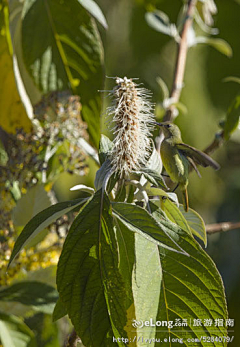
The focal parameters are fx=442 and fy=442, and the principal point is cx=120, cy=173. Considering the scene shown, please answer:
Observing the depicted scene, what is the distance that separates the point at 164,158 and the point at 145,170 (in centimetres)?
6

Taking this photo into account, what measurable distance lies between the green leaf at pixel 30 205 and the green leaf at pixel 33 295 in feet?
0.21

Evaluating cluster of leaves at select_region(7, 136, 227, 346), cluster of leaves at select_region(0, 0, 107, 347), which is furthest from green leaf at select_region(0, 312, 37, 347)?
cluster of leaves at select_region(7, 136, 227, 346)

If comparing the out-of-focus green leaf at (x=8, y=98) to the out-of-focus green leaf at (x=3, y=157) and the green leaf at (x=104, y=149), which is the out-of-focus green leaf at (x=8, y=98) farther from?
the green leaf at (x=104, y=149)

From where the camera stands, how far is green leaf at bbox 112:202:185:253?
25cm

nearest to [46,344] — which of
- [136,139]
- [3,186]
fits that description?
[3,186]

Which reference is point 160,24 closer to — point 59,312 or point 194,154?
point 194,154

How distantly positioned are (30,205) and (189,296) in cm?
18

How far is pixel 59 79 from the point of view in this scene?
19.9 inches

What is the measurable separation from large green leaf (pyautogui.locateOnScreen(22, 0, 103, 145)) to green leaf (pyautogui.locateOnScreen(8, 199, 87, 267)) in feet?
0.70

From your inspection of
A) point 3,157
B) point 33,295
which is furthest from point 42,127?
point 33,295

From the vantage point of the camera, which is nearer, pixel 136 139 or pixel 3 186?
pixel 136 139

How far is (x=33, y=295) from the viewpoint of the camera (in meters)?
0.41

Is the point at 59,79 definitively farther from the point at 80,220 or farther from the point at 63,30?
the point at 80,220

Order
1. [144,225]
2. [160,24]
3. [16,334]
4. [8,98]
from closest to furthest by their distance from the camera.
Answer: [144,225], [16,334], [8,98], [160,24]
